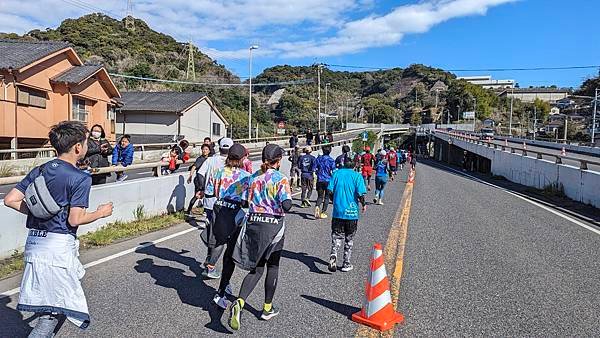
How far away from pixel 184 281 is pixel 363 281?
88.5 inches

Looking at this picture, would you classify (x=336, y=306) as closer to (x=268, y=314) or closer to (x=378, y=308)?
(x=378, y=308)

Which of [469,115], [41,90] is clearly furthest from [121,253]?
[469,115]

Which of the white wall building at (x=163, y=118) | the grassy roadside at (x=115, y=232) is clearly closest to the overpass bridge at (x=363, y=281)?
the grassy roadside at (x=115, y=232)

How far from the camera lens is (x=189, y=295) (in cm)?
567

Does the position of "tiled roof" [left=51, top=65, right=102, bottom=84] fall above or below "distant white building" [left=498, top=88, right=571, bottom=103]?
below

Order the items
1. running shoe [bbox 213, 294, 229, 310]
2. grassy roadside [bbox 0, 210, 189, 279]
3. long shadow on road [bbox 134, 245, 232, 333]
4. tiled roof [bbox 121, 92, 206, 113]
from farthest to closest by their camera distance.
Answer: tiled roof [bbox 121, 92, 206, 113], grassy roadside [bbox 0, 210, 189, 279], long shadow on road [bbox 134, 245, 232, 333], running shoe [bbox 213, 294, 229, 310]

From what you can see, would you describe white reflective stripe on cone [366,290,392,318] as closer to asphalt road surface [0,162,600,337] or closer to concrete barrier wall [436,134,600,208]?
asphalt road surface [0,162,600,337]

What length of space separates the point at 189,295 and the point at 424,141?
103 metres

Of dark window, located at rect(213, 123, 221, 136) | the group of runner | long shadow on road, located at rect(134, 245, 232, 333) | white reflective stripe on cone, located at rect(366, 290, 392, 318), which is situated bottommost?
long shadow on road, located at rect(134, 245, 232, 333)

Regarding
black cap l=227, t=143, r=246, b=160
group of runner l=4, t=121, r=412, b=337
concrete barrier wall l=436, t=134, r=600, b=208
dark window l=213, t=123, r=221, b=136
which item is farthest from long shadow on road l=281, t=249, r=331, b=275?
dark window l=213, t=123, r=221, b=136

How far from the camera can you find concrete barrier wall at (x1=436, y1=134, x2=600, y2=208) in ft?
47.5

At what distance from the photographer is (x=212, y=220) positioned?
20.1 feet

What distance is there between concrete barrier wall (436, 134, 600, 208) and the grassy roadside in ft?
37.7

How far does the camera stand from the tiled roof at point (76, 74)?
2531cm
